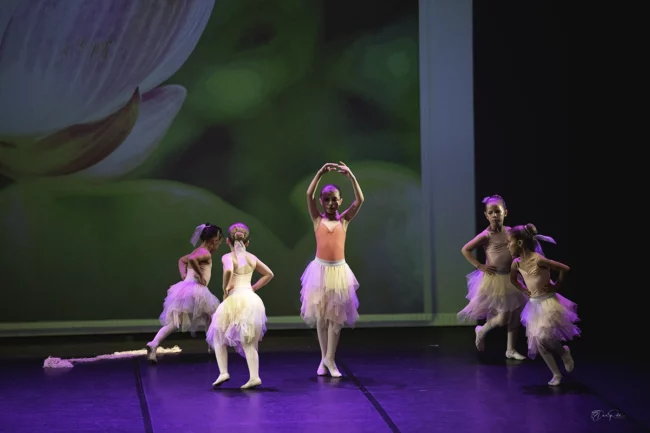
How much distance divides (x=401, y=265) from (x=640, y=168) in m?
2.01

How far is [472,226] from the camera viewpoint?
7.84 metres

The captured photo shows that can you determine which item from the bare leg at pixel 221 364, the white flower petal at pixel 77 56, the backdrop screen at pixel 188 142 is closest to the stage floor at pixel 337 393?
the bare leg at pixel 221 364

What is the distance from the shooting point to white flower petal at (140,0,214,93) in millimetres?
7625

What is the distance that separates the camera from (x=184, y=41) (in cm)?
764

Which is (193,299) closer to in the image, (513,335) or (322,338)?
(322,338)

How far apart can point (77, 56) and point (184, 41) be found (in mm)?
840

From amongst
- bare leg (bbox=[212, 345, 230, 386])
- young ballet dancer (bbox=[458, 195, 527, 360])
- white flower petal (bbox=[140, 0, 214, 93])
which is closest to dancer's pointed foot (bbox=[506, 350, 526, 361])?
young ballet dancer (bbox=[458, 195, 527, 360])

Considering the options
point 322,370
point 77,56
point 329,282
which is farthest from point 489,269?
point 77,56

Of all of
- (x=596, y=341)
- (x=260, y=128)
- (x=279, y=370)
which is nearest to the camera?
(x=279, y=370)

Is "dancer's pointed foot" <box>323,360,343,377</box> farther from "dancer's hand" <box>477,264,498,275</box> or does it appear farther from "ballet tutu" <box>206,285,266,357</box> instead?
"dancer's hand" <box>477,264,498,275</box>

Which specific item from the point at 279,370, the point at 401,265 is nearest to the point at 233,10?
the point at 401,265

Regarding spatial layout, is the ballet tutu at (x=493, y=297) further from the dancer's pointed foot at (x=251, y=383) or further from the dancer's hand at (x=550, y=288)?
the dancer's pointed foot at (x=251, y=383)

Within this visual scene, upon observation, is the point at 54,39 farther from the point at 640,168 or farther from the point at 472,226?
the point at 640,168

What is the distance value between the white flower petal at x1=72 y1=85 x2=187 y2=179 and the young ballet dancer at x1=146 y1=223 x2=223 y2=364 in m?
1.42
